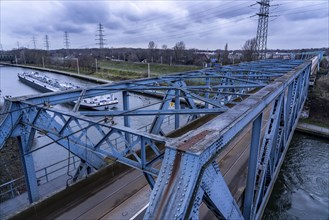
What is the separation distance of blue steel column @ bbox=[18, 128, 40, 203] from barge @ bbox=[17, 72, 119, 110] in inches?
335

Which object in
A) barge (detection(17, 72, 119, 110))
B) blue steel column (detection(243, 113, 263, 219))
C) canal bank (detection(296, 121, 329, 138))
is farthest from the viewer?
barge (detection(17, 72, 119, 110))

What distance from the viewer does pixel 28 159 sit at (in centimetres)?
688

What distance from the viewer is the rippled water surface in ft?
38.1

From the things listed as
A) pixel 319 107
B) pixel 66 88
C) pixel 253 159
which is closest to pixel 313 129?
pixel 319 107

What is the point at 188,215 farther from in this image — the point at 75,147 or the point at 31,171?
the point at 31,171

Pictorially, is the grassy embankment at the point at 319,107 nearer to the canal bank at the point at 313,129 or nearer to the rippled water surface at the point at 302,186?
the canal bank at the point at 313,129

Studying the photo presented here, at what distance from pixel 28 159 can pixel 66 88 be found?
28.9 metres

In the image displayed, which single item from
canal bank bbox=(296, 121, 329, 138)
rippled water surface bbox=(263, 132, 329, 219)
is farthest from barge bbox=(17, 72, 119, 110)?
canal bank bbox=(296, 121, 329, 138)

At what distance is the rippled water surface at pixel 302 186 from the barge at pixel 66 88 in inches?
595

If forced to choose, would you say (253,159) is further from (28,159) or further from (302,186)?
(302,186)

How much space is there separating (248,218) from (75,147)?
16.9 ft

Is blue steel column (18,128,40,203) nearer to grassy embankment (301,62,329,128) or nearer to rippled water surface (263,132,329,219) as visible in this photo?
rippled water surface (263,132,329,219)

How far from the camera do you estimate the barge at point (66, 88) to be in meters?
30.7

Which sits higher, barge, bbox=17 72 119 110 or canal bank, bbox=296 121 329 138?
barge, bbox=17 72 119 110
